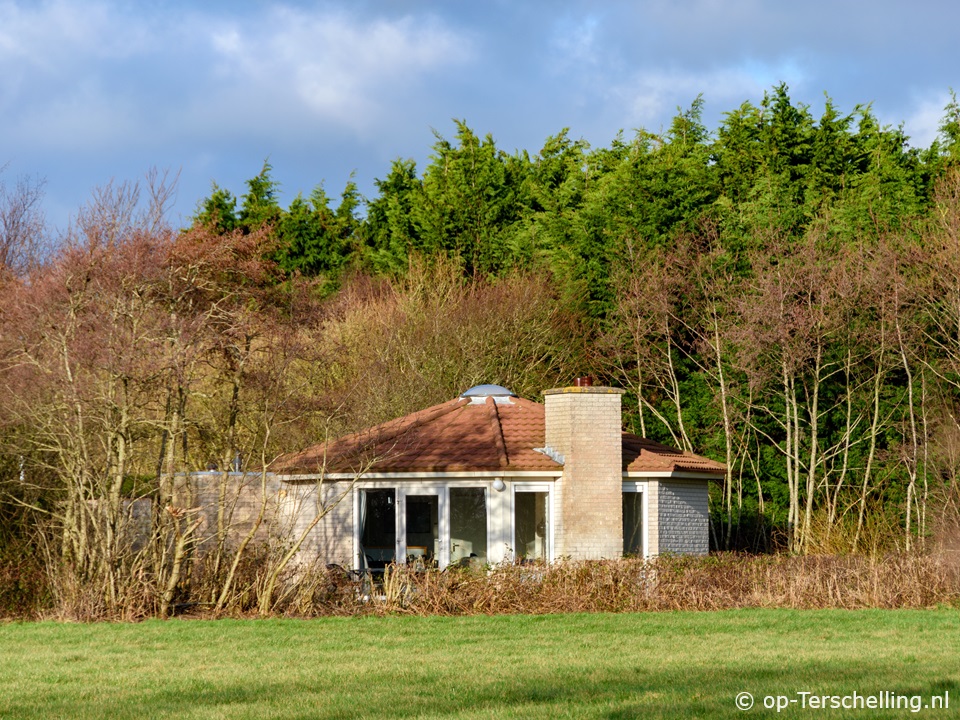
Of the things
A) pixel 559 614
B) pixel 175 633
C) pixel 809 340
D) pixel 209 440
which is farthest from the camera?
pixel 809 340

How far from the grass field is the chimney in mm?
3772

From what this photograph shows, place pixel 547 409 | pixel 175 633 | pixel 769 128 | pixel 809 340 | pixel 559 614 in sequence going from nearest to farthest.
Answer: pixel 175 633 < pixel 559 614 < pixel 547 409 < pixel 809 340 < pixel 769 128

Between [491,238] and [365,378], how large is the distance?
858cm

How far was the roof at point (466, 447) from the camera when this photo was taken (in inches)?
739

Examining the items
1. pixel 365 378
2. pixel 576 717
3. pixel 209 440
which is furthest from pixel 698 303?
pixel 576 717

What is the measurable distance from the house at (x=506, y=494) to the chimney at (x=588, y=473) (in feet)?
0.05

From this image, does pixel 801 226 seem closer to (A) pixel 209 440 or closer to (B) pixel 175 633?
(A) pixel 209 440

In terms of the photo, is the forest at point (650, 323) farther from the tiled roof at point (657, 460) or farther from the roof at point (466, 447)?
the tiled roof at point (657, 460)

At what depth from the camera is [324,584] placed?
15219 millimetres

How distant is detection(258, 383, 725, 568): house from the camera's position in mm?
18625

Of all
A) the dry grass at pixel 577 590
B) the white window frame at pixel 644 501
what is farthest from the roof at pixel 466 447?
the dry grass at pixel 577 590

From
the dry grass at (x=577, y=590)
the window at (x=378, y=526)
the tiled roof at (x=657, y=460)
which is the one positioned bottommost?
the dry grass at (x=577, y=590)

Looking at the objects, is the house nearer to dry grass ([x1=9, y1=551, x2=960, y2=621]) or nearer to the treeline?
dry grass ([x1=9, y1=551, x2=960, y2=621])

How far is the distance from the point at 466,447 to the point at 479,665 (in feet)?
29.6
